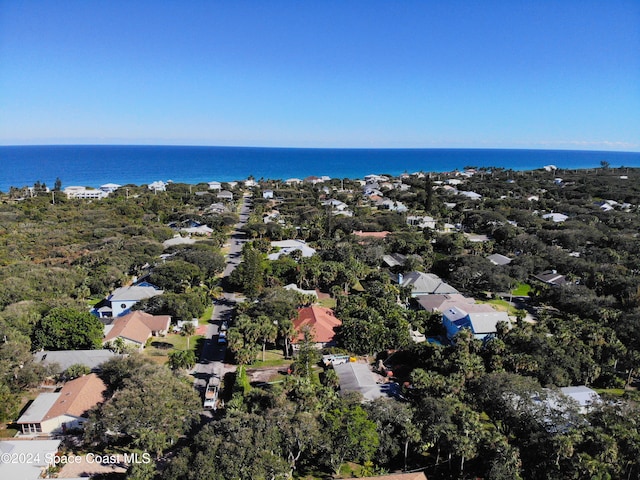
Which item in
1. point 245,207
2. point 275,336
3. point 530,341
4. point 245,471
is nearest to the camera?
point 245,471

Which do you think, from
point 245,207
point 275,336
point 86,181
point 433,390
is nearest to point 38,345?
point 275,336

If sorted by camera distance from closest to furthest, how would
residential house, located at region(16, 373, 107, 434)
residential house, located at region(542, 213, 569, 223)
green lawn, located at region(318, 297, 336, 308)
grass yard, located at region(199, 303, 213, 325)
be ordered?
residential house, located at region(16, 373, 107, 434) → grass yard, located at region(199, 303, 213, 325) → green lawn, located at region(318, 297, 336, 308) → residential house, located at region(542, 213, 569, 223)

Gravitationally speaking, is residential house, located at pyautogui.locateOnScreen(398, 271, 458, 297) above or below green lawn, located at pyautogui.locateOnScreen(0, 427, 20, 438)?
above

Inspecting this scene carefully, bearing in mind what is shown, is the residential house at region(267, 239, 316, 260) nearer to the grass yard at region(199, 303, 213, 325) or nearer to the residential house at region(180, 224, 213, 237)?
the residential house at region(180, 224, 213, 237)

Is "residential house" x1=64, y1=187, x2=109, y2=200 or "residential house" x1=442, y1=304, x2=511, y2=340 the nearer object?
"residential house" x1=442, y1=304, x2=511, y2=340

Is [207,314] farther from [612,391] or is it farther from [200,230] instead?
[200,230]

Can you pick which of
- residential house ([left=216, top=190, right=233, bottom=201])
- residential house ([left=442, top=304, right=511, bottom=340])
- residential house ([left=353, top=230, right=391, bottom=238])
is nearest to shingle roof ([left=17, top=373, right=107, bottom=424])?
residential house ([left=442, top=304, right=511, bottom=340])

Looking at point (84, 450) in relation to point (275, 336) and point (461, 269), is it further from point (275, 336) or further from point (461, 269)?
point (461, 269)
